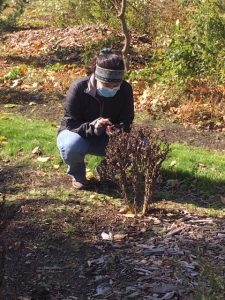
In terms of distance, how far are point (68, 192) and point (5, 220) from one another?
2375 millimetres

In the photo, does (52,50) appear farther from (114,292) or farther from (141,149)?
(114,292)

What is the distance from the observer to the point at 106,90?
498cm

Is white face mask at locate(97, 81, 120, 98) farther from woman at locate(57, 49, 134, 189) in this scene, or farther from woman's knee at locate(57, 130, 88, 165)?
woman's knee at locate(57, 130, 88, 165)

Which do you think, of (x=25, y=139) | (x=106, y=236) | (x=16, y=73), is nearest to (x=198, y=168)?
(x=106, y=236)

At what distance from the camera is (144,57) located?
454 inches

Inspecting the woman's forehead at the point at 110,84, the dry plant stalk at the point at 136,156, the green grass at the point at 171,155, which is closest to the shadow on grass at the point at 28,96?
the green grass at the point at 171,155

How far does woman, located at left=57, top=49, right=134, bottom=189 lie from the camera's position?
4957 millimetres

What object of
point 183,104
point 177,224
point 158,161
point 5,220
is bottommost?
point 183,104

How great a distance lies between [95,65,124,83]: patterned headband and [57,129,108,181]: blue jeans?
62 centimetres

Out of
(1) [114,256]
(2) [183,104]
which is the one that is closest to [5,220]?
(1) [114,256]

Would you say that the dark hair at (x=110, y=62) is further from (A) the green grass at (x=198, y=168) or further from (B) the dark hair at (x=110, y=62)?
(A) the green grass at (x=198, y=168)

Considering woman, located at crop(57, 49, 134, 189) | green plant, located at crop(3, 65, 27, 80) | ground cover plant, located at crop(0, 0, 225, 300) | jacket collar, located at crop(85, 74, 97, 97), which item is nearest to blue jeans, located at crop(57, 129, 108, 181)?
woman, located at crop(57, 49, 134, 189)

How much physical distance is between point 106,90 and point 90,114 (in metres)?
0.33

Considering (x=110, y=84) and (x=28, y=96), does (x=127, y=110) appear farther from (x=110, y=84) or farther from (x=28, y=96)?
(x=28, y=96)
